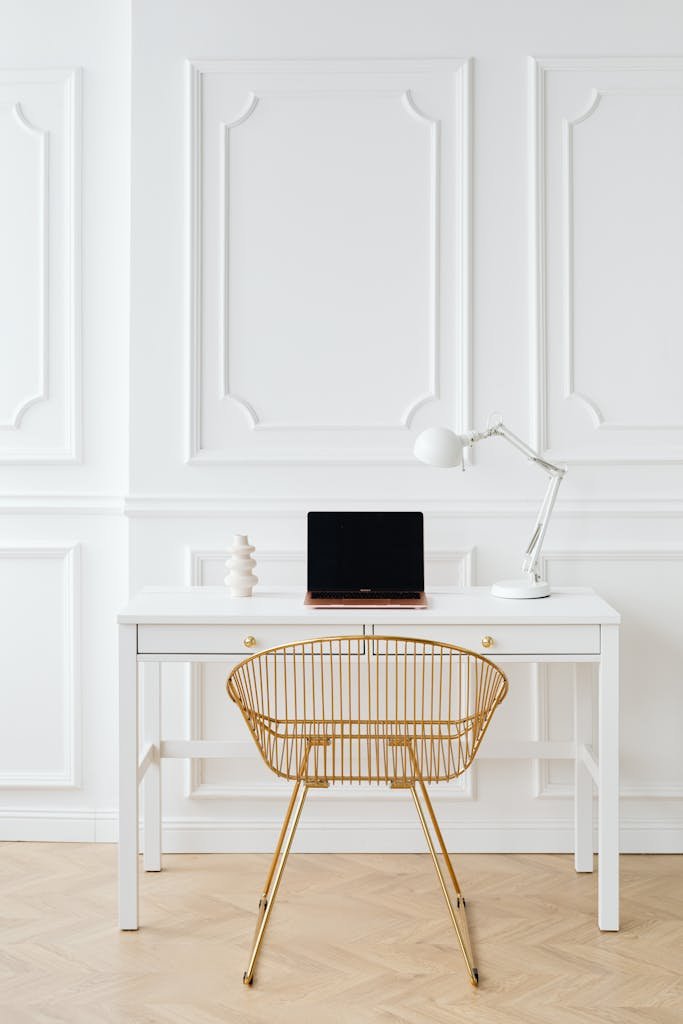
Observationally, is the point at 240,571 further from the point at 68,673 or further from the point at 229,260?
the point at 229,260

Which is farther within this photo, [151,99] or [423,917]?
[151,99]

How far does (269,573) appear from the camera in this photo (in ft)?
10.2

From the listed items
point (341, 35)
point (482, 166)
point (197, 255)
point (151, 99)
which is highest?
point (341, 35)

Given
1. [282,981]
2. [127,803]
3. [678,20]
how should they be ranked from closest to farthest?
[282,981]
[127,803]
[678,20]

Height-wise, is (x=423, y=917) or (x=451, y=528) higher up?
(x=451, y=528)

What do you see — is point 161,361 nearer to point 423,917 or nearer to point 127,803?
point 127,803

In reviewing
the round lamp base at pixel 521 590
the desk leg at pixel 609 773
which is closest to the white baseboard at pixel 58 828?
the round lamp base at pixel 521 590

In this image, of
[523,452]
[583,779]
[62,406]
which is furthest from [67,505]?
[583,779]

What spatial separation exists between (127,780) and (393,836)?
94 centimetres

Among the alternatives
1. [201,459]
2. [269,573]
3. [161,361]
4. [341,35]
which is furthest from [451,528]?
[341,35]

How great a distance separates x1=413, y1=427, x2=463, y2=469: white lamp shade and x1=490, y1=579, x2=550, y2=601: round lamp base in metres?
0.37

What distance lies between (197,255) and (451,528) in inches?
44.4

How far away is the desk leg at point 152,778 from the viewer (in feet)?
9.72

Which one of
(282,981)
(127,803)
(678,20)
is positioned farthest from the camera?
(678,20)
